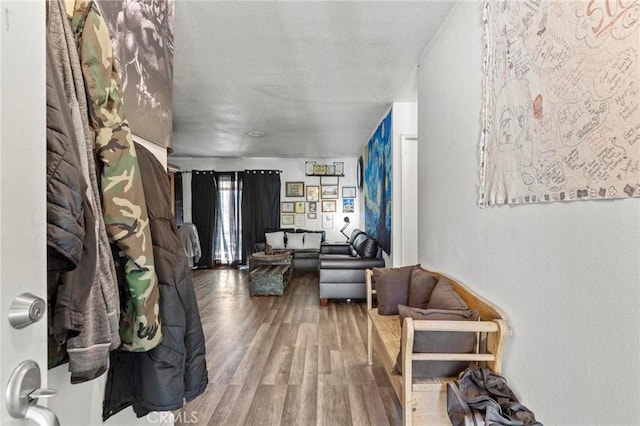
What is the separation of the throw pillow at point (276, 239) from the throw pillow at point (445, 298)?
5182 millimetres

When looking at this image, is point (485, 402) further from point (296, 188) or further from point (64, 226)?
point (296, 188)

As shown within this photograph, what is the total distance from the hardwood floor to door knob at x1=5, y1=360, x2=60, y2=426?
5.61 ft

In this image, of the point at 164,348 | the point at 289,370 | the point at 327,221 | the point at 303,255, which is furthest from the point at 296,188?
the point at 164,348

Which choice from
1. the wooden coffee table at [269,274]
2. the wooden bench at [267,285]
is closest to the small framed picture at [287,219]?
the wooden coffee table at [269,274]

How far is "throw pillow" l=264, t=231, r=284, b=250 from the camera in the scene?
6.79 meters

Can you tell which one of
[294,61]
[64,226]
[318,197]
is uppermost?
[294,61]

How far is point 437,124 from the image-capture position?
218 cm

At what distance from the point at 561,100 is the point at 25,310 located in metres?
1.41

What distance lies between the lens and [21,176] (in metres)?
0.50

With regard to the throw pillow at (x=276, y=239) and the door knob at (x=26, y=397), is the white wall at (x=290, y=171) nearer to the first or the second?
the throw pillow at (x=276, y=239)

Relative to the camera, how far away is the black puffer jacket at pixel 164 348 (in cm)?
101

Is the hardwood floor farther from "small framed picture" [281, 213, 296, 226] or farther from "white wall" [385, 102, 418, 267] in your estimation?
"small framed picture" [281, 213, 296, 226]

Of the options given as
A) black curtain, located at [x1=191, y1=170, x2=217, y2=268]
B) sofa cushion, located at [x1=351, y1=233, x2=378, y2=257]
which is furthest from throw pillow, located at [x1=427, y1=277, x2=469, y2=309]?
black curtain, located at [x1=191, y1=170, x2=217, y2=268]

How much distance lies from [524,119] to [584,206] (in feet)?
1.38
